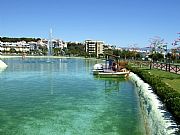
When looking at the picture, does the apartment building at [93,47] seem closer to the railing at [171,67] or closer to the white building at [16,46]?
the white building at [16,46]

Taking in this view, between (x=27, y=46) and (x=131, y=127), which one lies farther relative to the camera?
(x=27, y=46)

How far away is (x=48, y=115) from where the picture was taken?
16.1 meters

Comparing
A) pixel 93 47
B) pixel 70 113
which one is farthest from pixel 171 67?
pixel 93 47

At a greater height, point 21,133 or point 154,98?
point 154,98

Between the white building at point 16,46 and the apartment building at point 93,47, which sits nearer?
the apartment building at point 93,47

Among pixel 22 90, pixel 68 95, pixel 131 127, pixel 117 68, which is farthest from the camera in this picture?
pixel 117 68

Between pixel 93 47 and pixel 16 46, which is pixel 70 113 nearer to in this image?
pixel 93 47

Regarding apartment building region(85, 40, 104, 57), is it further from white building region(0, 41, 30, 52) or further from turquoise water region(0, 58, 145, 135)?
turquoise water region(0, 58, 145, 135)

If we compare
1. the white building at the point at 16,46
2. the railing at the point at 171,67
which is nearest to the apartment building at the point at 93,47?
the white building at the point at 16,46

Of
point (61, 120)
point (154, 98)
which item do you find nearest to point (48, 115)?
point (61, 120)

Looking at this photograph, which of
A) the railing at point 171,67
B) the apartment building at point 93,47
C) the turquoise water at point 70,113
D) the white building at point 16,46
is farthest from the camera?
the white building at point 16,46

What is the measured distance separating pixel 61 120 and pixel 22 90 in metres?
11.4

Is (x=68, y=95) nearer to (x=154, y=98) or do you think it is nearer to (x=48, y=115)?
(x=48, y=115)

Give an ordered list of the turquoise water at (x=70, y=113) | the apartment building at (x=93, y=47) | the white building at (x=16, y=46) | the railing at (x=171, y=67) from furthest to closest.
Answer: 1. the white building at (x=16, y=46)
2. the apartment building at (x=93, y=47)
3. the railing at (x=171, y=67)
4. the turquoise water at (x=70, y=113)
